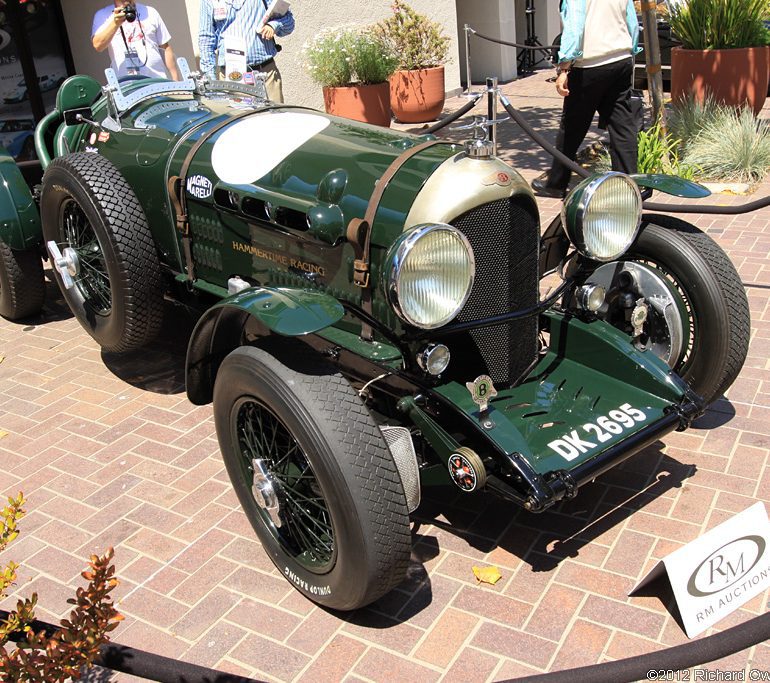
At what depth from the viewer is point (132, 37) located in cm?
564

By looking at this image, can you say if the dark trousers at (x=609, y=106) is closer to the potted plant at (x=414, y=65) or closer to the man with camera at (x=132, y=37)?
the man with camera at (x=132, y=37)

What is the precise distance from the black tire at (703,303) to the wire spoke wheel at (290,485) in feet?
5.01

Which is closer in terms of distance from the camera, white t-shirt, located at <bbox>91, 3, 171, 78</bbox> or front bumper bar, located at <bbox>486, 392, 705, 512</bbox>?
front bumper bar, located at <bbox>486, 392, 705, 512</bbox>

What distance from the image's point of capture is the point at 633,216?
3133mm

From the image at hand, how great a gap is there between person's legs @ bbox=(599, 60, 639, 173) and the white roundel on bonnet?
10.3 feet

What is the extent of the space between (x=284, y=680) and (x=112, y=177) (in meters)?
2.36

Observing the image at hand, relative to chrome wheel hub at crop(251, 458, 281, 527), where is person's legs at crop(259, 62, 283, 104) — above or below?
above

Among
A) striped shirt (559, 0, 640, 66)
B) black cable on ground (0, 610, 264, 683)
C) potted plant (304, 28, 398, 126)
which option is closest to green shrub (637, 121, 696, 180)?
striped shirt (559, 0, 640, 66)

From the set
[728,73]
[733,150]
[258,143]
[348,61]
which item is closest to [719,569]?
[258,143]

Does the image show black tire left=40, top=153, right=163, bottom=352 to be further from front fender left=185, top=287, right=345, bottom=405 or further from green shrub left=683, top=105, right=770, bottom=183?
green shrub left=683, top=105, right=770, bottom=183

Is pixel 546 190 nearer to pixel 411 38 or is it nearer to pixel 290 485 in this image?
pixel 411 38

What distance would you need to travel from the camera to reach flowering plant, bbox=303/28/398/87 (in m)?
8.49

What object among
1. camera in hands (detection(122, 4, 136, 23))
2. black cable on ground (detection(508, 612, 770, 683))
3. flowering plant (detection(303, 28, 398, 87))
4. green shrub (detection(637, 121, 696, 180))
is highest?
camera in hands (detection(122, 4, 136, 23))

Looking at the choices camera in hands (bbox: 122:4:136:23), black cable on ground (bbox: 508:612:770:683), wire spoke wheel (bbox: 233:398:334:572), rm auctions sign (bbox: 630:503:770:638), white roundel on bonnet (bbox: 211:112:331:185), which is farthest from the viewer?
camera in hands (bbox: 122:4:136:23)
